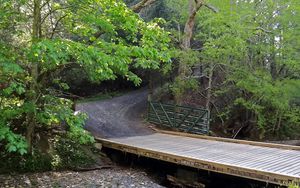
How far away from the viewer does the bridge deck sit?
20.0 ft

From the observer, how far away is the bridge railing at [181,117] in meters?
12.3

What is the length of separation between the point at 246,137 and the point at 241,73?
407 centimetres

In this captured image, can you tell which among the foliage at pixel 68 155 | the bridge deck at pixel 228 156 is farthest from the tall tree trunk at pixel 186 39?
the foliage at pixel 68 155

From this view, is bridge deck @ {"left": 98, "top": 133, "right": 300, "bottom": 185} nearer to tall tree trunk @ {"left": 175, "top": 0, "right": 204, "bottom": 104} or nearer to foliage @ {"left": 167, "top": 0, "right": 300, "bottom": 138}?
foliage @ {"left": 167, "top": 0, "right": 300, "bottom": 138}

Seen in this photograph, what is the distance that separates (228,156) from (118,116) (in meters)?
8.70

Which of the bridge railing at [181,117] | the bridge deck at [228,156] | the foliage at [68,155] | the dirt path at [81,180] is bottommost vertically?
the dirt path at [81,180]

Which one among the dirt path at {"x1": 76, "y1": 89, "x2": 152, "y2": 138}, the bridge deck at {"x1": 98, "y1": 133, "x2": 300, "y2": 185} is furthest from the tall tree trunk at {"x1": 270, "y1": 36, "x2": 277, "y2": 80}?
the dirt path at {"x1": 76, "y1": 89, "x2": 152, "y2": 138}

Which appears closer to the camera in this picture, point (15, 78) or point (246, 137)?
point (15, 78)

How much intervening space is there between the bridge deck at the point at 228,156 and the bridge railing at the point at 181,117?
1.81 meters

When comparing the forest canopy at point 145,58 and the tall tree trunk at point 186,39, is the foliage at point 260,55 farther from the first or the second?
the tall tree trunk at point 186,39

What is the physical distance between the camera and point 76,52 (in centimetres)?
512

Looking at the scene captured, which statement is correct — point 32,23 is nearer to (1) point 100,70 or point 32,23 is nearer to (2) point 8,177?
(1) point 100,70

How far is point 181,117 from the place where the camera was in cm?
1327

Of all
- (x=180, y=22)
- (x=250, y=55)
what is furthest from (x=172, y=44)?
(x=250, y=55)
